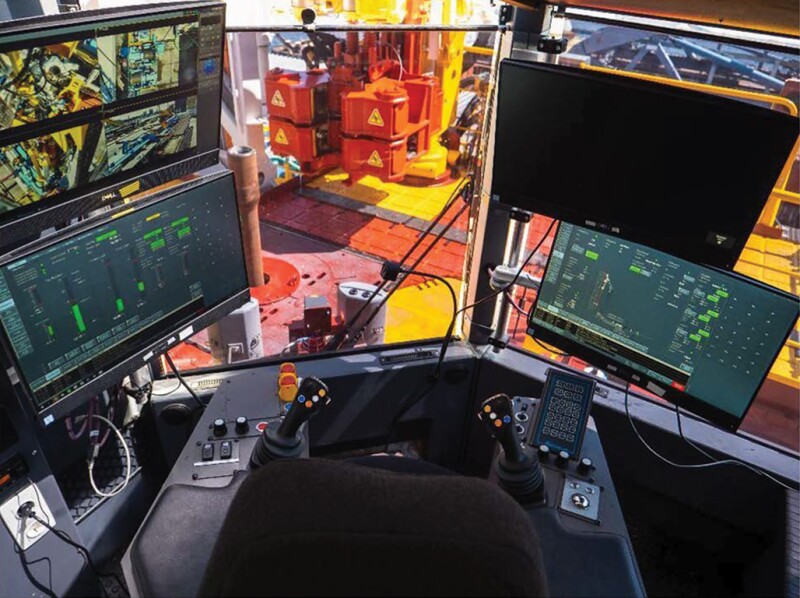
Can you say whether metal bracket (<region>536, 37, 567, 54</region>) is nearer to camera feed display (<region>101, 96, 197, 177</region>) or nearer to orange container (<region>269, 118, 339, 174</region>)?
camera feed display (<region>101, 96, 197, 177</region>)

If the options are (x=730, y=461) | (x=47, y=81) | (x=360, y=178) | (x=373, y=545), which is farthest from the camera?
(x=360, y=178)

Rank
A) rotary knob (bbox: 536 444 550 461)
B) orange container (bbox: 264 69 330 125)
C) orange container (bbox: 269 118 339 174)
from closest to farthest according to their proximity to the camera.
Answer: rotary knob (bbox: 536 444 550 461)
orange container (bbox: 264 69 330 125)
orange container (bbox: 269 118 339 174)

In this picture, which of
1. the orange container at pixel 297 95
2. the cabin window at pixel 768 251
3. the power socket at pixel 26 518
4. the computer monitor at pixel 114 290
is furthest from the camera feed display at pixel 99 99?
the orange container at pixel 297 95

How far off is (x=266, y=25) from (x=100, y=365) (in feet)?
3.89

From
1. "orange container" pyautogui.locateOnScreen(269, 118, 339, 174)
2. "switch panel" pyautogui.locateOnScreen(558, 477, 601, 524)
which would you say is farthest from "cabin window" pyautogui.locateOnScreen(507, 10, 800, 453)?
"orange container" pyautogui.locateOnScreen(269, 118, 339, 174)

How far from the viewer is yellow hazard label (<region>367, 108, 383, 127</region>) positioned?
4.67 meters

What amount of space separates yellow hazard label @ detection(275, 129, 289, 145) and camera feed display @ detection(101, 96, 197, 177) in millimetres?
3616

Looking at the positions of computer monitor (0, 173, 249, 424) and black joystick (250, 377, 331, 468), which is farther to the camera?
black joystick (250, 377, 331, 468)

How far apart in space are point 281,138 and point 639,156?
4184 millimetres

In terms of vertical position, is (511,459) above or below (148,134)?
below

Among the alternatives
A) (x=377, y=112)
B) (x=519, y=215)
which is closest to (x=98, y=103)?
(x=519, y=215)

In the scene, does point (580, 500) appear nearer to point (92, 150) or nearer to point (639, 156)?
point (639, 156)

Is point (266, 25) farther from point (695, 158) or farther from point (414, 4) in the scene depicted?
point (414, 4)

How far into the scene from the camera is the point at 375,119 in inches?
185
